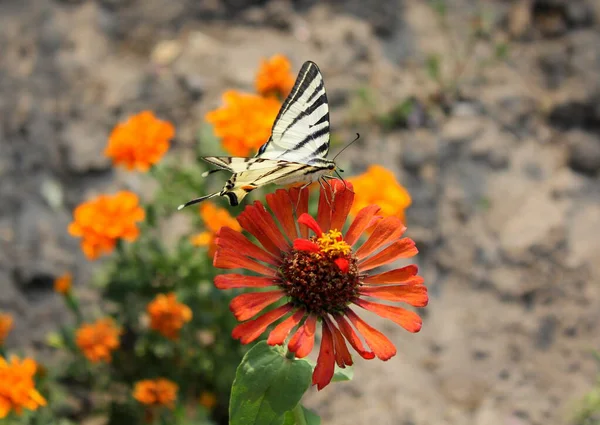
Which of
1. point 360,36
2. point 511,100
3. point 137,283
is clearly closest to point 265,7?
point 360,36

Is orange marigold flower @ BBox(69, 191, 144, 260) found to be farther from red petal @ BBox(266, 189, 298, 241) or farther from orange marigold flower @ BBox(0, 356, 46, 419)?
red petal @ BBox(266, 189, 298, 241)

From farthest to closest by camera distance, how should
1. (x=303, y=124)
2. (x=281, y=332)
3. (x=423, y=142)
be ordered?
1. (x=423, y=142)
2. (x=303, y=124)
3. (x=281, y=332)

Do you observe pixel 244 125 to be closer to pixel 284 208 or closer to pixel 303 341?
pixel 284 208

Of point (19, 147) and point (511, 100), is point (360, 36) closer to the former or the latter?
point (511, 100)

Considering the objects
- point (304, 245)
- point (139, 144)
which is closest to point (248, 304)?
point (304, 245)

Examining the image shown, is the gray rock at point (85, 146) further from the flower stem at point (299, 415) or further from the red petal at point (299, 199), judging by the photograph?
the flower stem at point (299, 415)

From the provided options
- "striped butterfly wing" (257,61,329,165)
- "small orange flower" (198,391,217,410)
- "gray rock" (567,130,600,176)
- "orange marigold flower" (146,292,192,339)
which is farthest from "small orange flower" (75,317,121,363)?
"gray rock" (567,130,600,176)

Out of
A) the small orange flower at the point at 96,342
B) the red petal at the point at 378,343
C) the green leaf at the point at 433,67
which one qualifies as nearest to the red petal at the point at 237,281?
the red petal at the point at 378,343
